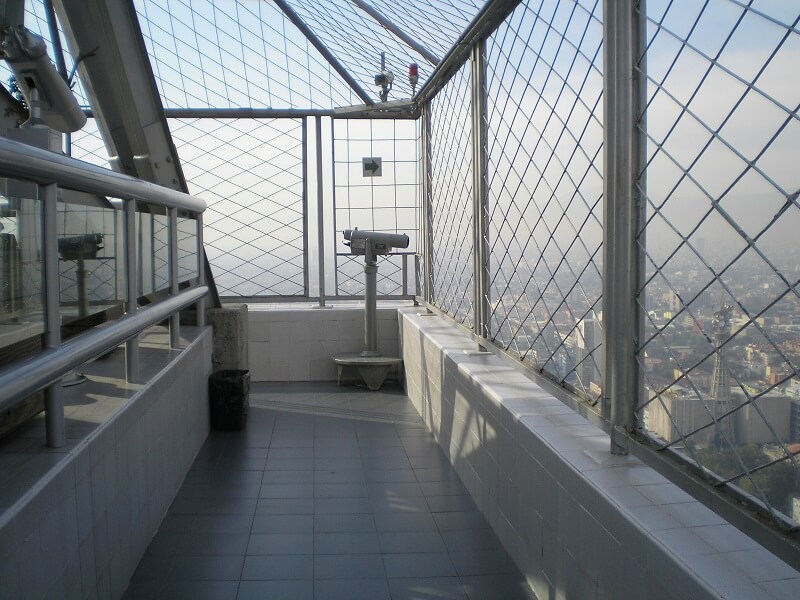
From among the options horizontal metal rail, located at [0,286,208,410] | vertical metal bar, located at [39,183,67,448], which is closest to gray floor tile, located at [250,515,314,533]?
horizontal metal rail, located at [0,286,208,410]

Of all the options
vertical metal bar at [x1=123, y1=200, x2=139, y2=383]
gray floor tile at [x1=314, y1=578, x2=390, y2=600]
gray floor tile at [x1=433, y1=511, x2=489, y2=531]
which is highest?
vertical metal bar at [x1=123, y1=200, x2=139, y2=383]

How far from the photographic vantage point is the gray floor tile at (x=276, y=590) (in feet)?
10.8

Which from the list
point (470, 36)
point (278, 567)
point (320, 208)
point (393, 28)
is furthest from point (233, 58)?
point (278, 567)

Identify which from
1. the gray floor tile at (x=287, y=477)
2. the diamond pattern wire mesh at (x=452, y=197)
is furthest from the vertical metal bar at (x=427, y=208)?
the gray floor tile at (x=287, y=477)

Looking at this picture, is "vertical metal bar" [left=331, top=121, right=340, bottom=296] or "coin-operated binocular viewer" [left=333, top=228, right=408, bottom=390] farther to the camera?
"vertical metal bar" [left=331, top=121, right=340, bottom=296]

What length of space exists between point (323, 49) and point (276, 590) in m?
6.45

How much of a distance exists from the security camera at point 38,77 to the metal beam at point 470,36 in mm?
2188

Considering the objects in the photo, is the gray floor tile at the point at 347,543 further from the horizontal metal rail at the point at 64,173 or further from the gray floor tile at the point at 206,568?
the horizontal metal rail at the point at 64,173

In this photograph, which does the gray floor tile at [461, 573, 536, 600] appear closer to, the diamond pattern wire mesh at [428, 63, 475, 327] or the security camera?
the diamond pattern wire mesh at [428, 63, 475, 327]

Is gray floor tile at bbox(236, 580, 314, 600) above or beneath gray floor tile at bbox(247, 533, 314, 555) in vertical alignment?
beneath

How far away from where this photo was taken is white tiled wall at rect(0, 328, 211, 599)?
2.14 m

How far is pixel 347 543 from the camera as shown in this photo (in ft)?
12.8

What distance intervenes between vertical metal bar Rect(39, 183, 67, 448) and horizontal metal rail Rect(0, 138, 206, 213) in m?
0.06

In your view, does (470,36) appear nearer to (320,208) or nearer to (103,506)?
(103,506)
